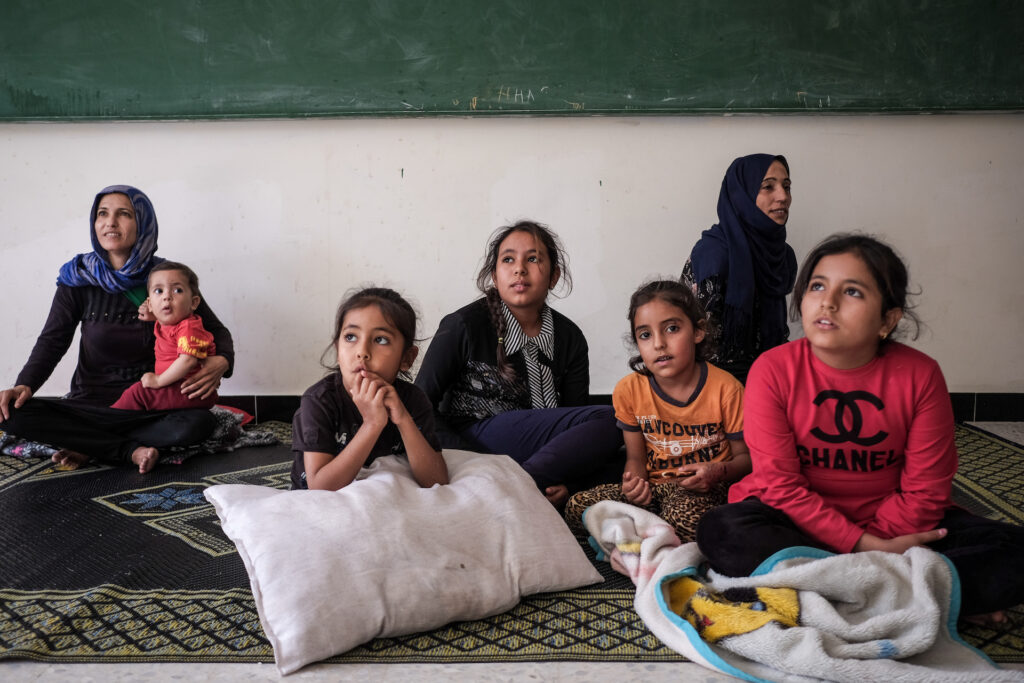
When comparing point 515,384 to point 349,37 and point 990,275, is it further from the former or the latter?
point 990,275

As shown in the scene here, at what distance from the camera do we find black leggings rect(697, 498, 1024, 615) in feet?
4.88

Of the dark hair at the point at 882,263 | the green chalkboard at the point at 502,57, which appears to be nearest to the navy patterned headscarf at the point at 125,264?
the green chalkboard at the point at 502,57

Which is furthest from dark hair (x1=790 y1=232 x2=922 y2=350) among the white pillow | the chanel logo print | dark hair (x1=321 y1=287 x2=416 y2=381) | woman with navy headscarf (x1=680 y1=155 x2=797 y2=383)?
woman with navy headscarf (x1=680 y1=155 x2=797 y2=383)

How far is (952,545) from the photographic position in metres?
1.61

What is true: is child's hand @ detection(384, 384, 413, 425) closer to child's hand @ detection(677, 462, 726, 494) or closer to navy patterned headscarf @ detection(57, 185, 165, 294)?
child's hand @ detection(677, 462, 726, 494)

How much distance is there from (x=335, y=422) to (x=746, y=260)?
5.27 feet

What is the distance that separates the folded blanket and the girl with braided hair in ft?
2.21

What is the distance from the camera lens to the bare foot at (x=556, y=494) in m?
2.20

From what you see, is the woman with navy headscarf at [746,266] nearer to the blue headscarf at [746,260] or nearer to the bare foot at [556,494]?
the blue headscarf at [746,260]

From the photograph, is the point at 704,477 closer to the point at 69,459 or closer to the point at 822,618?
the point at 822,618

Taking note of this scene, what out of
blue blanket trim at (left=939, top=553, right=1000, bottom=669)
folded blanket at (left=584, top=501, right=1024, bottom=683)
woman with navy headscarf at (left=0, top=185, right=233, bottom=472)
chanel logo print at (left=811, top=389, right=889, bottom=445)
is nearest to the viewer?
folded blanket at (left=584, top=501, right=1024, bottom=683)

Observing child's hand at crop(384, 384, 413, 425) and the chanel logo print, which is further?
child's hand at crop(384, 384, 413, 425)

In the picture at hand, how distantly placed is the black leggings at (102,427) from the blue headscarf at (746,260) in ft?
6.27

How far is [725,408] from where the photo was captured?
205 centimetres
